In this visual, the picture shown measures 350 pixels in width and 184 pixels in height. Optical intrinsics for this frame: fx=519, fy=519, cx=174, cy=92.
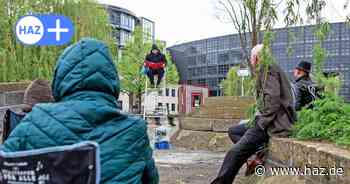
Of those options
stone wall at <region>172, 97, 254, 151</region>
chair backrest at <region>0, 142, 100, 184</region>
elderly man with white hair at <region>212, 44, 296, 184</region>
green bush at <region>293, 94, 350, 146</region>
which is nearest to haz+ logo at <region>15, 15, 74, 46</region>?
elderly man with white hair at <region>212, 44, 296, 184</region>

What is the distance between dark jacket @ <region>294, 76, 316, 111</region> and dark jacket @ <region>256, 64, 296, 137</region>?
155 centimetres

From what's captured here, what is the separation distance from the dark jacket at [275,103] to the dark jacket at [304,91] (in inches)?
61.0

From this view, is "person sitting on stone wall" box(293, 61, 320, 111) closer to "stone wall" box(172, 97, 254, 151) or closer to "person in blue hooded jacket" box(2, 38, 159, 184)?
"stone wall" box(172, 97, 254, 151)

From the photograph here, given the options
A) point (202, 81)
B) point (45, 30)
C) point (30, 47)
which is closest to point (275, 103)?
point (45, 30)

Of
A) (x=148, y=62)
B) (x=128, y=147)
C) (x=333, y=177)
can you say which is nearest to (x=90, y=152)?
(x=128, y=147)

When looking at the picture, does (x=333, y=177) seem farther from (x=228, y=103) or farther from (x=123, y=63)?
(x=123, y=63)

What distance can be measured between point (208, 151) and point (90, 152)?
9010 mm

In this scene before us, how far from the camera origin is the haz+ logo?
23.0ft

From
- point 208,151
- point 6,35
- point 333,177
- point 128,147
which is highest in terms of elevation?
point 6,35

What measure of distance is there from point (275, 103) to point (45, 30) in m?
3.46

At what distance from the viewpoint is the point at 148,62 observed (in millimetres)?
14953

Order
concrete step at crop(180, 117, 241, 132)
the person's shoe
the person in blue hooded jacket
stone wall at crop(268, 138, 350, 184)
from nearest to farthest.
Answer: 1. the person in blue hooded jacket
2. stone wall at crop(268, 138, 350, 184)
3. the person's shoe
4. concrete step at crop(180, 117, 241, 132)

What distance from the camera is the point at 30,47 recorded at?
1827 centimetres

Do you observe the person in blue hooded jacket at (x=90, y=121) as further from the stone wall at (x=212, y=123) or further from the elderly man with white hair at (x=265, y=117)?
the stone wall at (x=212, y=123)
